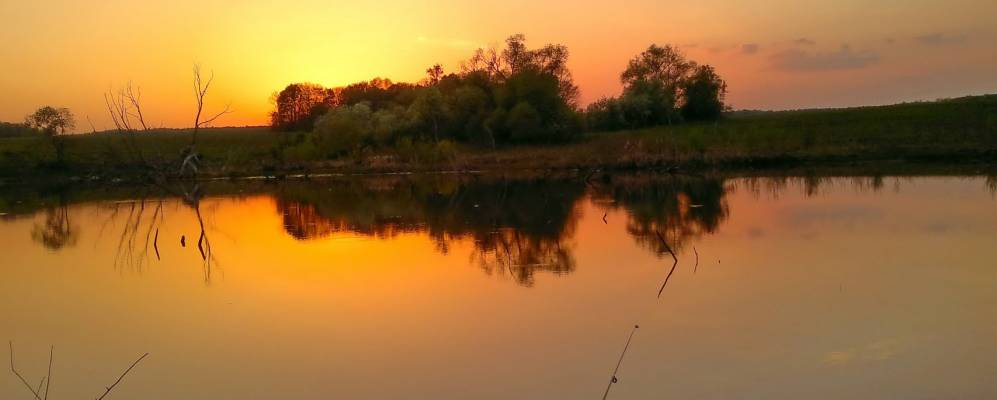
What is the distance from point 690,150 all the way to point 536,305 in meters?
37.0

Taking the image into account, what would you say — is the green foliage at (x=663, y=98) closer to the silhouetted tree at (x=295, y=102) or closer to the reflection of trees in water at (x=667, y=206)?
the reflection of trees in water at (x=667, y=206)

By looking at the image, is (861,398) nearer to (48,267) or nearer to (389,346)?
(389,346)

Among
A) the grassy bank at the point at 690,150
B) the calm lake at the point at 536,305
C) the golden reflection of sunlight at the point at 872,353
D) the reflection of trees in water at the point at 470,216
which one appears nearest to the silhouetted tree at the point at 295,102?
the grassy bank at the point at 690,150

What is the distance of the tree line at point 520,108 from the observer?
190 ft

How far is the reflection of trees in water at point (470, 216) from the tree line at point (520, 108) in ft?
59.8

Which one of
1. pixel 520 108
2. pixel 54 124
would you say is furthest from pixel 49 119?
pixel 520 108

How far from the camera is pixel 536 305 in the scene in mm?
10914

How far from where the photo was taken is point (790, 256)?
45.1ft

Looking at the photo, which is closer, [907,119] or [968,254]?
[968,254]

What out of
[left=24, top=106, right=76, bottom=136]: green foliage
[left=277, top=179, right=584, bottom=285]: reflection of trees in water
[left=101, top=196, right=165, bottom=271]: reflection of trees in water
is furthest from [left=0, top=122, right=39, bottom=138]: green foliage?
[left=277, top=179, right=584, bottom=285]: reflection of trees in water

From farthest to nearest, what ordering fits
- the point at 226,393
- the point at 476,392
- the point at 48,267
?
1. the point at 48,267
2. the point at 226,393
3. the point at 476,392

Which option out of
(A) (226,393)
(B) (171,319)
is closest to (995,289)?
(A) (226,393)

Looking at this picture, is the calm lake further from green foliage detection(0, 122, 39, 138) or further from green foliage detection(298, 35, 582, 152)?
green foliage detection(0, 122, 39, 138)

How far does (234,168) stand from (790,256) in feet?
177
